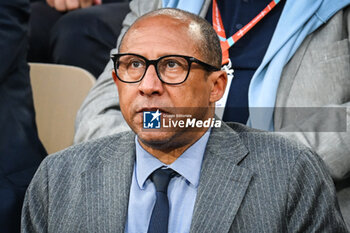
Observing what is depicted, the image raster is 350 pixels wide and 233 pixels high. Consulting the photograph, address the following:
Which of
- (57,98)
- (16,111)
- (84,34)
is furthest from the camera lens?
(84,34)

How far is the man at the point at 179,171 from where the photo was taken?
105 cm

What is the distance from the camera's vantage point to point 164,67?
106 centimetres

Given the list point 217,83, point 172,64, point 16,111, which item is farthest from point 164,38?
point 16,111

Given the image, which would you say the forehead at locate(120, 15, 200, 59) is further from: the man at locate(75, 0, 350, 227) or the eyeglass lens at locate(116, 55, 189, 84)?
the man at locate(75, 0, 350, 227)

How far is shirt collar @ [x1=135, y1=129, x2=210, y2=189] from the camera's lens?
110 centimetres

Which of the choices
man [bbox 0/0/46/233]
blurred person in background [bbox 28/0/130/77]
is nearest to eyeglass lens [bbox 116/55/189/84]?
man [bbox 0/0/46/233]

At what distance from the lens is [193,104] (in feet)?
3.55

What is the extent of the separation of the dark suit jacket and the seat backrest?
76cm

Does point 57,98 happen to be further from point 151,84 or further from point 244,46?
point 151,84

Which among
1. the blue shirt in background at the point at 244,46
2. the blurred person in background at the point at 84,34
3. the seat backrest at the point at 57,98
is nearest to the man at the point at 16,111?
the seat backrest at the point at 57,98

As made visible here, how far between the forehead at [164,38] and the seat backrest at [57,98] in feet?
2.70

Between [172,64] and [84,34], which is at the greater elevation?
[172,64]

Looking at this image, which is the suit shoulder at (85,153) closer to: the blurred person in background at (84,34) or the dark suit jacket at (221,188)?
the dark suit jacket at (221,188)

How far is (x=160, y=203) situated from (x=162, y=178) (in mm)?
53
